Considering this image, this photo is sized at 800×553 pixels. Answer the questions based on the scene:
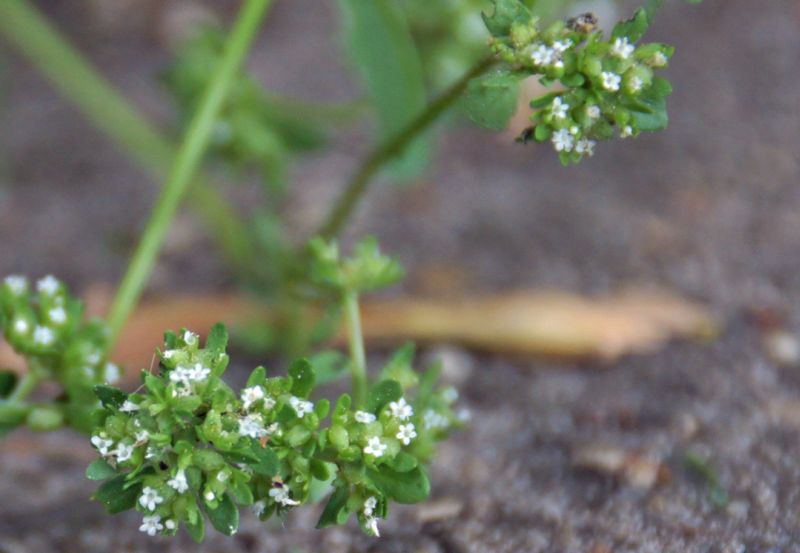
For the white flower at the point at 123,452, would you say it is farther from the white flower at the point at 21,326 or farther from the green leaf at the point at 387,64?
the green leaf at the point at 387,64

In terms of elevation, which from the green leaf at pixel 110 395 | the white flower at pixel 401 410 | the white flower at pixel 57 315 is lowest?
the white flower at pixel 401 410

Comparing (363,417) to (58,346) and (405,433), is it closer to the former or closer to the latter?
(405,433)

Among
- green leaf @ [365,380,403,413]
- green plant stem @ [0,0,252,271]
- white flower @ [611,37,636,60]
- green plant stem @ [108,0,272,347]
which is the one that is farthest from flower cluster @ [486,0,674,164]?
green plant stem @ [0,0,252,271]

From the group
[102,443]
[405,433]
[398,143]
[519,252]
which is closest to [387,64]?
[398,143]

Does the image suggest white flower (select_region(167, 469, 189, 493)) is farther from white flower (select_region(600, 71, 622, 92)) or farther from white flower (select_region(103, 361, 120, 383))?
white flower (select_region(600, 71, 622, 92))

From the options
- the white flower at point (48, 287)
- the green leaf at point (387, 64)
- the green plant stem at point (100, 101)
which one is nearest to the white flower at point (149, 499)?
the white flower at point (48, 287)

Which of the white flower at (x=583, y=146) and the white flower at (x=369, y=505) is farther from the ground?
the white flower at (x=583, y=146)
